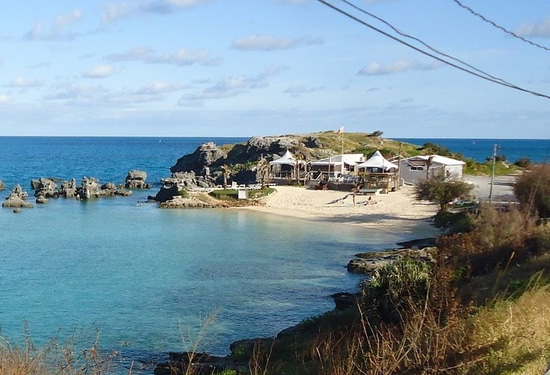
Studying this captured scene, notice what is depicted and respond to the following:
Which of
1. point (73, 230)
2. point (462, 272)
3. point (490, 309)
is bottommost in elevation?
point (73, 230)

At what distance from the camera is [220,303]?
23156 millimetres

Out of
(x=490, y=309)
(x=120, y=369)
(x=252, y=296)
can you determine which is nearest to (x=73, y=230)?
(x=252, y=296)

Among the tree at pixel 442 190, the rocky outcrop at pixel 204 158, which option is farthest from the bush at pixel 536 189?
the rocky outcrop at pixel 204 158

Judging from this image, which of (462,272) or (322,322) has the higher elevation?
(462,272)

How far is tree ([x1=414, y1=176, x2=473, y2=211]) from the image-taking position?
4122 centimetres

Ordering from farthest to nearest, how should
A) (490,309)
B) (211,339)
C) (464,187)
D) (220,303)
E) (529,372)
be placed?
(464,187) < (220,303) < (211,339) < (490,309) < (529,372)

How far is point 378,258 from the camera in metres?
30.3

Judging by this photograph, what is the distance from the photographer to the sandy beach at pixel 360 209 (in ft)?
143

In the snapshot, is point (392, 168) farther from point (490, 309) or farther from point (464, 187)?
point (490, 309)

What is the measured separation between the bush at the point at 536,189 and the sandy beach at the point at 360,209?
26.5 feet

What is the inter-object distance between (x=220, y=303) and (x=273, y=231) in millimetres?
18767

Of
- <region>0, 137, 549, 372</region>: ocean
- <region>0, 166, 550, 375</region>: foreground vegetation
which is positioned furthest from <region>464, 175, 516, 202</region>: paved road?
<region>0, 166, 550, 375</region>: foreground vegetation

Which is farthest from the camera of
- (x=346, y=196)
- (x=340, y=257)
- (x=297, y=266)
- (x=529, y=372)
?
(x=346, y=196)

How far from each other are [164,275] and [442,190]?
20.7m
